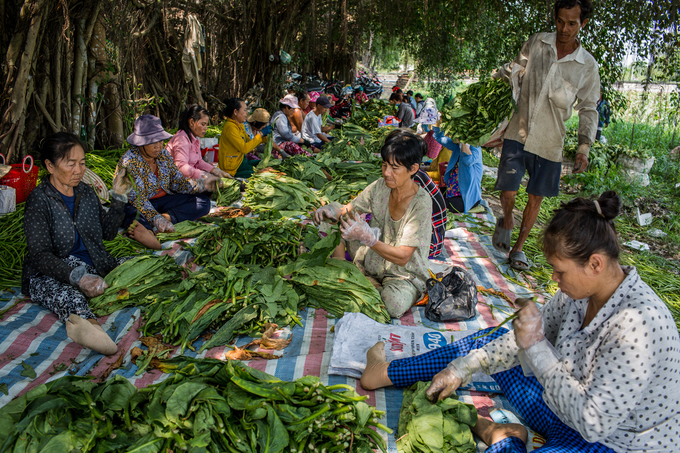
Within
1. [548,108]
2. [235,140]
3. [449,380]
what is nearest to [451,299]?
[449,380]

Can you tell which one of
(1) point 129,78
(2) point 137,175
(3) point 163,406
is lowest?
(3) point 163,406

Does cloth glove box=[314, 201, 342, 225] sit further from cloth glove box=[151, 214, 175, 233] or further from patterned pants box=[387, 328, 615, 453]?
cloth glove box=[151, 214, 175, 233]

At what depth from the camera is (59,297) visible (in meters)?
2.43

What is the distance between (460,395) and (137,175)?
2.96 m

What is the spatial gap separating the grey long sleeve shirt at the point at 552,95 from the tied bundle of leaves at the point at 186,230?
8.34 ft

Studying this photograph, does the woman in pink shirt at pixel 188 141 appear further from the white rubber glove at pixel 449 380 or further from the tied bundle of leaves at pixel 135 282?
the white rubber glove at pixel 449 380

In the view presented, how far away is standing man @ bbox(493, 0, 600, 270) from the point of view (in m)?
3.20

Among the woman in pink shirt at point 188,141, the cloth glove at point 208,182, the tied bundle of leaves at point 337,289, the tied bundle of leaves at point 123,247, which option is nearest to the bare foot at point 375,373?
the tied bundle of leaves at point 337,289

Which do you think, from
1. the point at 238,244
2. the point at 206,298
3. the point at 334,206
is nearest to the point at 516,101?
the point at 334,206

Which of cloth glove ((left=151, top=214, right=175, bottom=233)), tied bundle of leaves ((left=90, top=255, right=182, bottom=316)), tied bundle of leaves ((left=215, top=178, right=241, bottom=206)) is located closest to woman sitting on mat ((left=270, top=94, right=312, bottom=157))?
tied bundle of leaves ((left=215, top=178, right=241, bottom=206))

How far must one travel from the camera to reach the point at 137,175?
3674 millimetres

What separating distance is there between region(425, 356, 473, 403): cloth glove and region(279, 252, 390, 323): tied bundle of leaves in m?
0.84

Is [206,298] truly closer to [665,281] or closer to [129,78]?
[665,281]

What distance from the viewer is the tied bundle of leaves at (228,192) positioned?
4.47 meters
